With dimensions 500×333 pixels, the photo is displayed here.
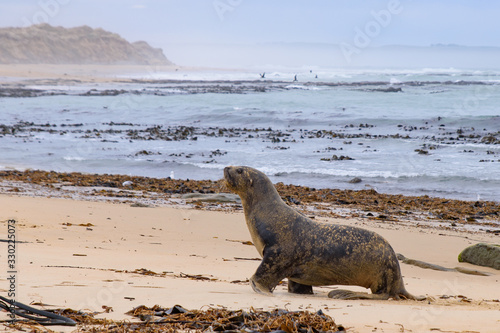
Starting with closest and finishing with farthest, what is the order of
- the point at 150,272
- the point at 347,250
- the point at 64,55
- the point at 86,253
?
the point at 347,250
the point at 150,272
the point at 86,253
the point at 64,55

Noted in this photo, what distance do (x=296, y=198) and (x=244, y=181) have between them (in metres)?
8.09

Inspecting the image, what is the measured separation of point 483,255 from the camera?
8516 millimetres

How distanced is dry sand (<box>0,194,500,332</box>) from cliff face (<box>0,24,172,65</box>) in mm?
113090

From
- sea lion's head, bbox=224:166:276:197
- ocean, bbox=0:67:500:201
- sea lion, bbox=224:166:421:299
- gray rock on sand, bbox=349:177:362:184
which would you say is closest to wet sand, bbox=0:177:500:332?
sea lion, bbox=224:166:421:299

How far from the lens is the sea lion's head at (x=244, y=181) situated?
618 centimetres

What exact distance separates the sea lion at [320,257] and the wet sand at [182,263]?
0.23 meters

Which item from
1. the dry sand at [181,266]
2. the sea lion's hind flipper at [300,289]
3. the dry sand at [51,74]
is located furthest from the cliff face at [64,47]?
the sea lion's hind flipper at [300,289]

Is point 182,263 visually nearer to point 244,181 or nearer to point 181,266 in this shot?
point 181,266

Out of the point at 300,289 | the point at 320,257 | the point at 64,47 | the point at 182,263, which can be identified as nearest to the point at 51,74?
the point at 64,47

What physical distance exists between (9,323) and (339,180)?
14655 millimetres

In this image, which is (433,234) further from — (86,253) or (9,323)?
(9,323)

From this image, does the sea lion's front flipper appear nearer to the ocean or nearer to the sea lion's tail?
the sea lion's tail

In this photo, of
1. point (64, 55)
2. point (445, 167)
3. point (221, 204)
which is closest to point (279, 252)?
point (221, 204)

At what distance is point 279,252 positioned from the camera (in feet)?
19.2
